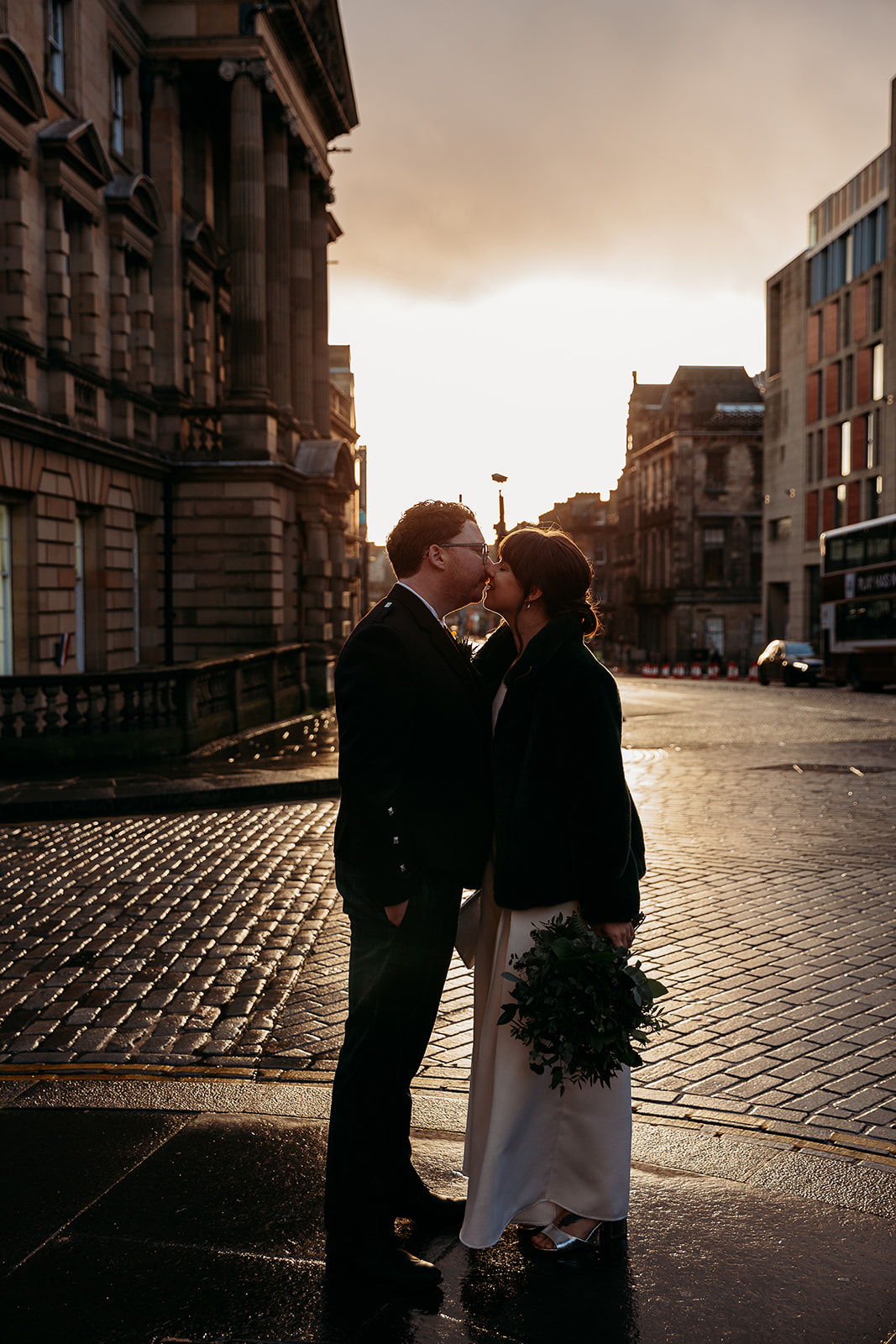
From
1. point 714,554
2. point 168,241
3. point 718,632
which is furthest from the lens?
point 714,554

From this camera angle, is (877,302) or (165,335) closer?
(165,335)

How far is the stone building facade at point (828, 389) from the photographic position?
5012 cm

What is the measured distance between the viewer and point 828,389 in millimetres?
56375

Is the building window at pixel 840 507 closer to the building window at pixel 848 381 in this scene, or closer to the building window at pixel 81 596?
the building window at pixel 848 381

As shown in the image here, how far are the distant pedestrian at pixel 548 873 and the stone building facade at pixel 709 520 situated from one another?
209 ft

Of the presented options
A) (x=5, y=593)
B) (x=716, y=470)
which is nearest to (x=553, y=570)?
(x=5, y=593)

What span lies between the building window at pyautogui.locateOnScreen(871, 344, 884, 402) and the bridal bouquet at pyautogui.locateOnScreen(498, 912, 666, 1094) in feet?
170

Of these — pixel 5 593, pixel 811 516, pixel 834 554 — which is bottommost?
pixel 5 593

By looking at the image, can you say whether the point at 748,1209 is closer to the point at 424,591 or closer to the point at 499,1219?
the point at 499,1219

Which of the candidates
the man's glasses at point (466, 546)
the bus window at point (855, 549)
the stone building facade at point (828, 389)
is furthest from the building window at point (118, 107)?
the stone building facade at point (828, 389)

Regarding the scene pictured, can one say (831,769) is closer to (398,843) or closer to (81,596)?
(398,843)

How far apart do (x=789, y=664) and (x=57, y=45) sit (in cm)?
2916

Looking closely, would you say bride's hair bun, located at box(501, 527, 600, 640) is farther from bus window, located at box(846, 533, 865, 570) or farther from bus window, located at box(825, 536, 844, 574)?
bus window, located at box(825, 536, 844, 574)

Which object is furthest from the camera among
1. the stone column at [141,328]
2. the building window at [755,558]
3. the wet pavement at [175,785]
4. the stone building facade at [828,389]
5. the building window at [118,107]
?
the building window at [755,558]
